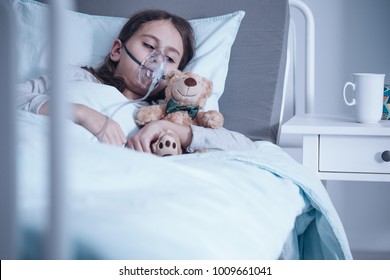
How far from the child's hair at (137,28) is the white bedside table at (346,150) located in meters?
0.34

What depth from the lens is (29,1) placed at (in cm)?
181

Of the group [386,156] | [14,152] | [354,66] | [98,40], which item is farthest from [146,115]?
[354,66]

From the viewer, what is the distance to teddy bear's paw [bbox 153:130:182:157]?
1294 mm

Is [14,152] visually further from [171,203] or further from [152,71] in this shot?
[152,71]

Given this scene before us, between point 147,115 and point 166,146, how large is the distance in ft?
0.44

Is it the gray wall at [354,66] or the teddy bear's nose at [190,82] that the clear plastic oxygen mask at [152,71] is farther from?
the gray wall at [354,66]

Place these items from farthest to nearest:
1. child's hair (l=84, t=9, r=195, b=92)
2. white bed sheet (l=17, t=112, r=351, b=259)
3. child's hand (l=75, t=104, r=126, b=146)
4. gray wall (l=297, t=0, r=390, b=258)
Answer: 1. gray wall (l=297, t=0, r=390, b=258)
2. child's hair (l=84, t=9, r=195, b=92)
3. child's hand (l=75, t=104, r=126, b=146)
4. white bed sheet (l=17, t=112, r=351, b=259)

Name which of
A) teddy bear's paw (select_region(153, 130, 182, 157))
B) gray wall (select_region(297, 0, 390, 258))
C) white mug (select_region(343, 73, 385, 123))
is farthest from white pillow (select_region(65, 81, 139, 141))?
gray wall (select_region(297, 0, 390, 258))

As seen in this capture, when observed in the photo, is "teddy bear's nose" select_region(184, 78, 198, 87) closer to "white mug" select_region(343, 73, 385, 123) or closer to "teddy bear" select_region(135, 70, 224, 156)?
→ "teddy bear" select_region(135, 70, 224, 156)

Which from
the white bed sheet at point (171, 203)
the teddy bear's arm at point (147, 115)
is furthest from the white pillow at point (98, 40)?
the white bed sheet at point (171, 203)

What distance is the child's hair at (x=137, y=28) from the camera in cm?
160

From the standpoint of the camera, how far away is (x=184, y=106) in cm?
142
